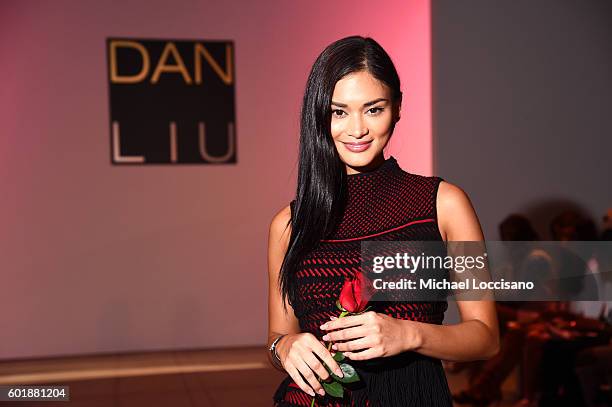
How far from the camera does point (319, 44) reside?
5.41 m

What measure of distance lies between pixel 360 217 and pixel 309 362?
420mm

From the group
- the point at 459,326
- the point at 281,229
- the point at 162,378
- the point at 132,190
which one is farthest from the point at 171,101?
the point at 459,326

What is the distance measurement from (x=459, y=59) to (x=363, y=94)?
292 centimetres

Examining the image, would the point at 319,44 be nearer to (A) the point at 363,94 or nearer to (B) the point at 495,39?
(B) the point at 495,39

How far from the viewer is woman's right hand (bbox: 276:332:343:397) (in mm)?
1069

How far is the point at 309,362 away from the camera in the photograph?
1.07m

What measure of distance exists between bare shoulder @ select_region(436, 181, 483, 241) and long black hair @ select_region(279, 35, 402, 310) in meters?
0.21

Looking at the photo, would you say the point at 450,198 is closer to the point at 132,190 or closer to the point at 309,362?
the point at 309,362

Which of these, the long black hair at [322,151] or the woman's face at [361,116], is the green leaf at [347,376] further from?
the woman's face at [361,116]

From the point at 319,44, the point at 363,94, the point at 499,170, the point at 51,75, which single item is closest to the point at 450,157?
the point at 499,170

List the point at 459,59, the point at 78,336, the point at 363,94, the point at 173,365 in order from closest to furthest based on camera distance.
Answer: the point at 363,94, the point at 459,59, the point at 173,365, the point at 78,336

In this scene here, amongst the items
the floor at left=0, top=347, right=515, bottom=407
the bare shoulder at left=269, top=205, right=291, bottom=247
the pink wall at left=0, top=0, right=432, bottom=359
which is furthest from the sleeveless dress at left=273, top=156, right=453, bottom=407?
the pink wall at left=0, top=0, right=432, bottom=359

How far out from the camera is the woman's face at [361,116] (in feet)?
4.21

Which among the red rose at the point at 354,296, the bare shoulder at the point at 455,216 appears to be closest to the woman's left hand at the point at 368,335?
the red rose at the point at 354,296
